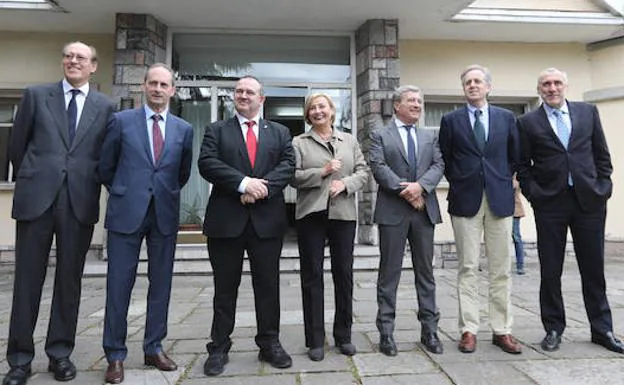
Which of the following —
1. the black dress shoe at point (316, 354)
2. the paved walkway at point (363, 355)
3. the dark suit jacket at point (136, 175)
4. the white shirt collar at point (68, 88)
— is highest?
the white shirt collar at point (68, 88)

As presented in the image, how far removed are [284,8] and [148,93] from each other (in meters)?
4.36

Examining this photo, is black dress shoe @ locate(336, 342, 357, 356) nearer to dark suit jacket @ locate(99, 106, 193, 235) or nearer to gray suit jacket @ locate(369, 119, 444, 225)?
gray suit jacket @ locate(369, 119, 444, 225)

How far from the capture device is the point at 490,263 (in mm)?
3225

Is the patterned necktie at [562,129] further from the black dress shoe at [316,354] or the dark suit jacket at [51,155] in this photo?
the dark suit jacket at [51,155]

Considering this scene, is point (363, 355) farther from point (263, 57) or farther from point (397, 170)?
point (263, 57)

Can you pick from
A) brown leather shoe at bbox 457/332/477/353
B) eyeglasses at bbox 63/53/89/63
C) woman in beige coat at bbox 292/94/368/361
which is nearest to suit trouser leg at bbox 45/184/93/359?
eyeglasses at bbox 63/53/89/63

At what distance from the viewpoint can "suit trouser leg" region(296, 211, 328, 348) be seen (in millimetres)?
2994

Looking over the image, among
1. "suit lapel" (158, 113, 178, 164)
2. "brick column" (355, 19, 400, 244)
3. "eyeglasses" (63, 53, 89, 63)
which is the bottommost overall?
"suit lapel" (158, 113, 178, 164)

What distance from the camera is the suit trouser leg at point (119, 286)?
2668 millimetres

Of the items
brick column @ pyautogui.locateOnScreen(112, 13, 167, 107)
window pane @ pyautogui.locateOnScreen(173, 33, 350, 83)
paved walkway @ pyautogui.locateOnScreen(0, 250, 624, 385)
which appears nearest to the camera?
paved walkway @ pyautogui.locateOnScreen(0, 250, 624, 385)

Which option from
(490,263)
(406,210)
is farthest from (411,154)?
(490,263)

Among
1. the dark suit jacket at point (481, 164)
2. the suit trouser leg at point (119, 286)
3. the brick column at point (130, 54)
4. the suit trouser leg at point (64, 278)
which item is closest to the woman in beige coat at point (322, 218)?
the dark suit jacket at point (481, 164)

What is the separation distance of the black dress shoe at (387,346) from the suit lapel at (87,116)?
86.2 inches

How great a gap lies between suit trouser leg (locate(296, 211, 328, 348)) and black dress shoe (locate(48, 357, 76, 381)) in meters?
1.34
